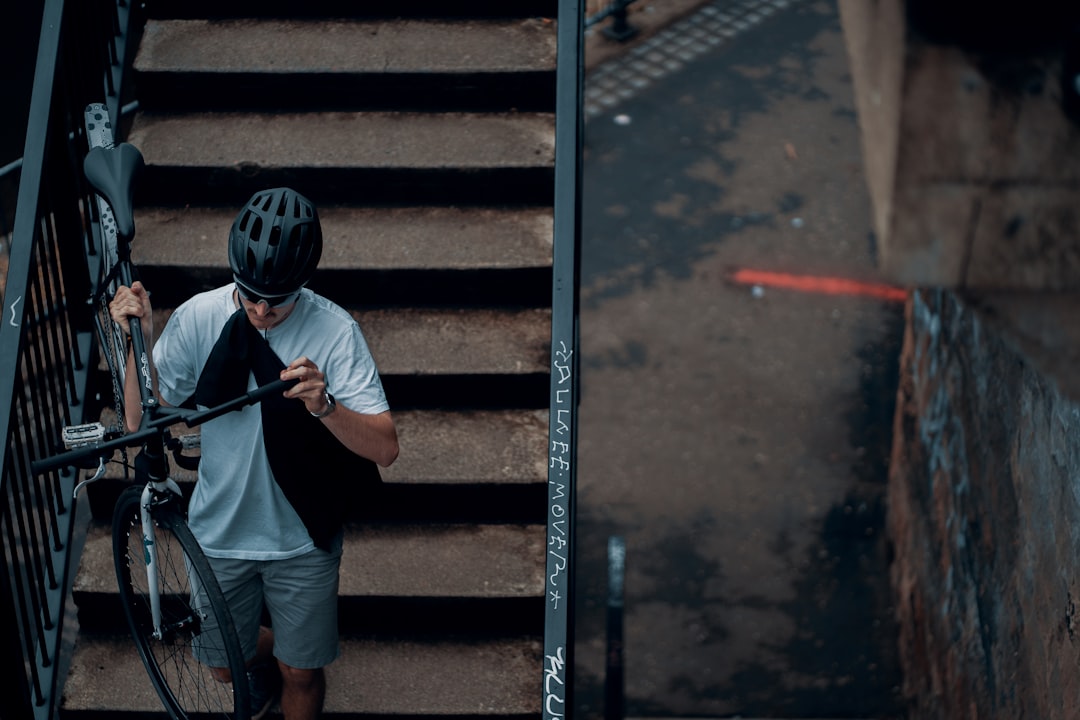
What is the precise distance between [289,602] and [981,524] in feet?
11.7

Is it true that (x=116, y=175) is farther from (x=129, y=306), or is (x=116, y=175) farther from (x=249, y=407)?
(x=249, y=407)

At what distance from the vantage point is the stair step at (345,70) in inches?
237

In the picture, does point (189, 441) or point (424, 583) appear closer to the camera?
point (189, 441)

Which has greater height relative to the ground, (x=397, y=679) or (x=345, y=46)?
(x=345, y=46)

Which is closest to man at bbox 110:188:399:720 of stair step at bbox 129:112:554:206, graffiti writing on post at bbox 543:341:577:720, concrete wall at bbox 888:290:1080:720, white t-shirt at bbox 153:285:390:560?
white t-shirt at bbox 153:285:390:560

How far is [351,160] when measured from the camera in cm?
582

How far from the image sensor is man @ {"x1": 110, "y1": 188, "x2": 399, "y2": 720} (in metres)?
3.84

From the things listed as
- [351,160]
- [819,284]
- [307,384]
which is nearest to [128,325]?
[307,384]

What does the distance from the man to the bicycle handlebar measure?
9 cm

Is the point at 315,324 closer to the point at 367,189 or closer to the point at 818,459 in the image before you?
the point at 367,189

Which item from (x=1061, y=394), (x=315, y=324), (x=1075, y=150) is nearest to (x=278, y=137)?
(x=315, y=324)

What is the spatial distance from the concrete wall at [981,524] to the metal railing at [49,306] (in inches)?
154

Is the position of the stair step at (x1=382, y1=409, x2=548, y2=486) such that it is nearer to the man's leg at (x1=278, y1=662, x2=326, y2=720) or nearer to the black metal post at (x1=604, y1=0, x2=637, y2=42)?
the man's leg at (x1=278, y1=662, x2=326, y2=720)

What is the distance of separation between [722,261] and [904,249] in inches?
128
